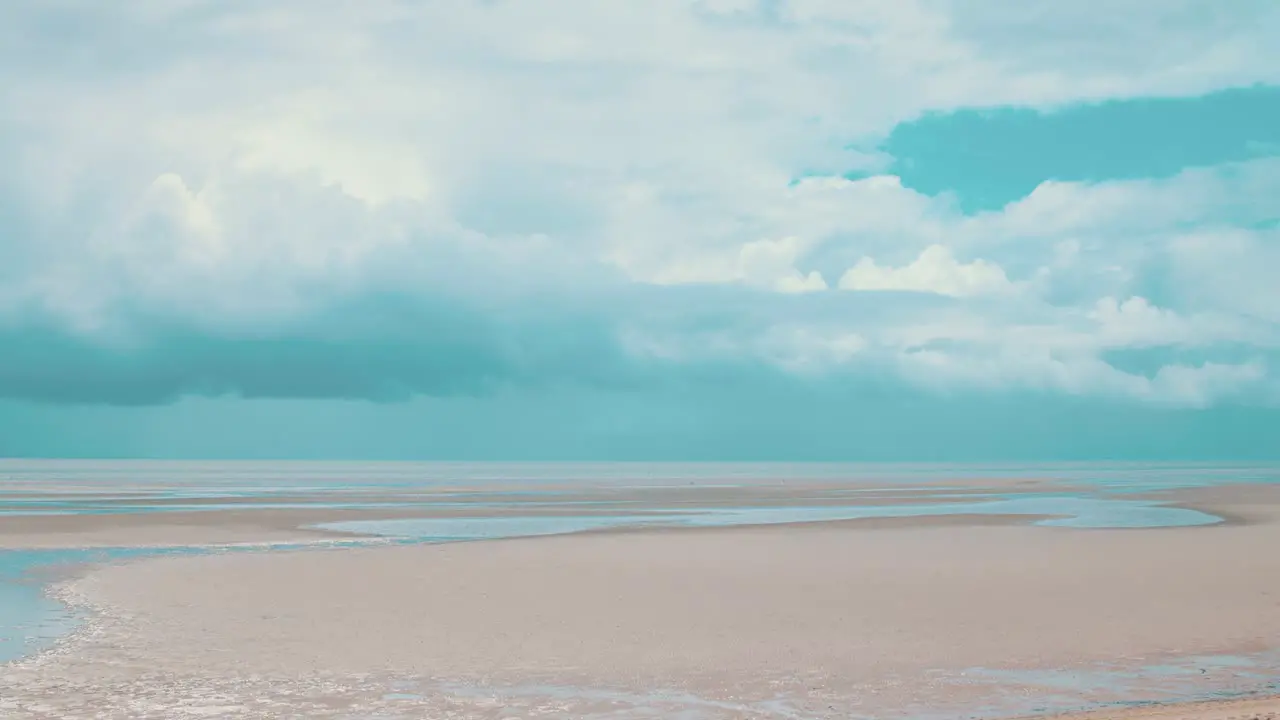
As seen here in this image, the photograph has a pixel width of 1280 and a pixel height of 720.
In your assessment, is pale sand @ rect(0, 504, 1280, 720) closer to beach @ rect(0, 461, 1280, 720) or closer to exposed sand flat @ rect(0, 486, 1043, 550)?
beach @ rect(0, 461, 1280, 720)

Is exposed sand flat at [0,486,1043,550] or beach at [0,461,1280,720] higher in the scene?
exposed sand flat at [0,486,1043,550]

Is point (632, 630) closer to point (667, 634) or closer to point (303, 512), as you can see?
point (667, 634)

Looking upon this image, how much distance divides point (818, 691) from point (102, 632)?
442 inches

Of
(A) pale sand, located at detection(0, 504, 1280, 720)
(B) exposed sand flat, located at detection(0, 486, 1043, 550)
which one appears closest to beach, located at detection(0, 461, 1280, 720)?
(A) pale sand, located at detection(0, 504, 1280, 720)

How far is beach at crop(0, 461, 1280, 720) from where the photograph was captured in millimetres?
13555

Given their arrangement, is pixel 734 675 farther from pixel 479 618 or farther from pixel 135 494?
pixel 135 494

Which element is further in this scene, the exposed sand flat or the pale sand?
the exposed sand flat

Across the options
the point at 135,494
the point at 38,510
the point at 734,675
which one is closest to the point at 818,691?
the point at 734,675

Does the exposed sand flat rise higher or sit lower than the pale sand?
higher

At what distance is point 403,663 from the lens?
15.7 m

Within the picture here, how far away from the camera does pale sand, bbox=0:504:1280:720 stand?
13.6m

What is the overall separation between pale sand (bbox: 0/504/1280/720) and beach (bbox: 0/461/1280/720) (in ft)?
0.20

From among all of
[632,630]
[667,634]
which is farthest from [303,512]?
[667,634]

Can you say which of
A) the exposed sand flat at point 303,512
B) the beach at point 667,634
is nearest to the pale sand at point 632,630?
the beach at point 667,634
